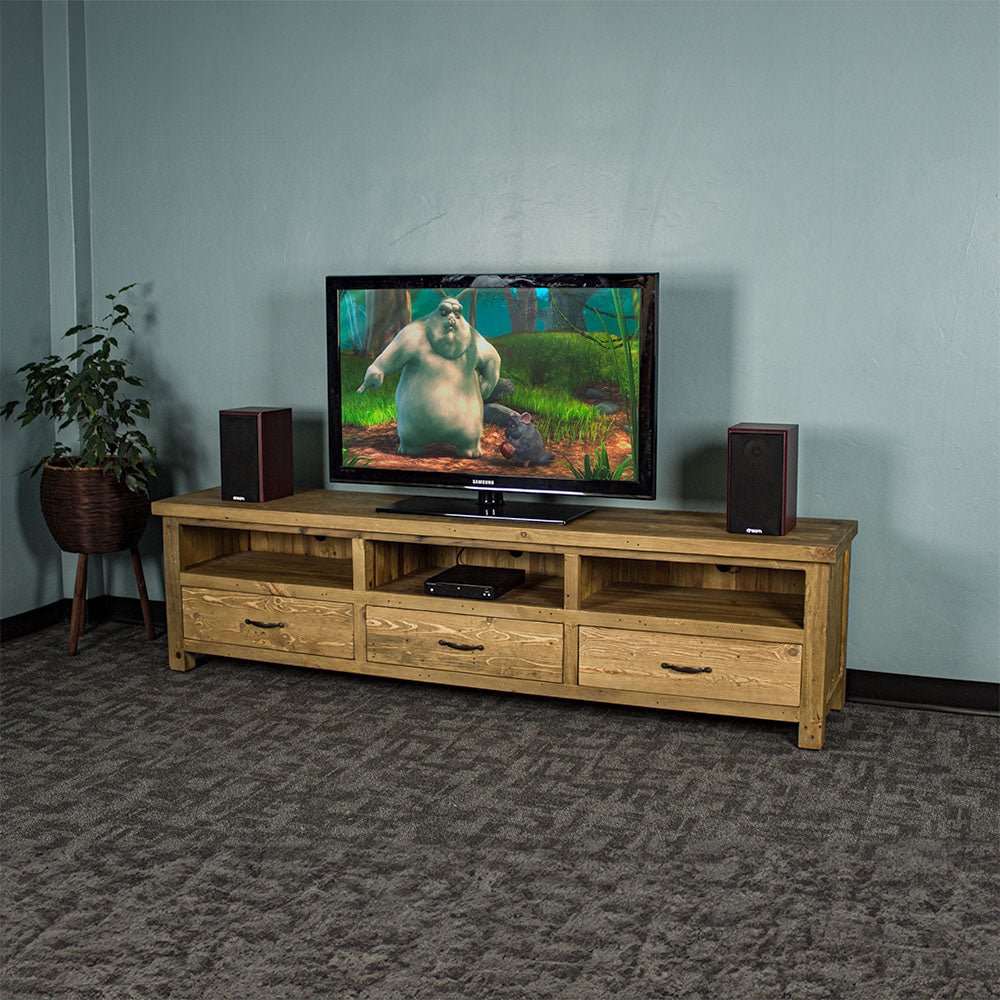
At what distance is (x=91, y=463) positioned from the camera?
13.1 feet

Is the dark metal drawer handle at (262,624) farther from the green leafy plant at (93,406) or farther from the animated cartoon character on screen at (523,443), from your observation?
the animated cartoon character on screen at (523,443)

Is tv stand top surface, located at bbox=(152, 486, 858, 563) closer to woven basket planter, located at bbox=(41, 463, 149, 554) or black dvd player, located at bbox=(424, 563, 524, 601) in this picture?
black dvd player, located at bbox=(424, 563, 524, 601)

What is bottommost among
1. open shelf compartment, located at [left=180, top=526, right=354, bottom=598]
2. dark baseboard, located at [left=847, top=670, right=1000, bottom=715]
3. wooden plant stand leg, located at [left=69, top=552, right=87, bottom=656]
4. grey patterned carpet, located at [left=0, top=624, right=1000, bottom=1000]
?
grey patterned carpet, located at [left=0, top=624, right=1000, bottom=1000]

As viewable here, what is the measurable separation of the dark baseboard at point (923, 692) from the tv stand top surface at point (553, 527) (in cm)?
50

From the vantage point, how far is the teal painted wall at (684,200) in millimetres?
3395

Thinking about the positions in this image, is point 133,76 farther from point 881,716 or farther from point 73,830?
point 881,716

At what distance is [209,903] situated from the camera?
2357 millimetres

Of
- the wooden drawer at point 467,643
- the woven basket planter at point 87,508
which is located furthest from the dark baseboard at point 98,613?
the wooden drawer at point 467,643

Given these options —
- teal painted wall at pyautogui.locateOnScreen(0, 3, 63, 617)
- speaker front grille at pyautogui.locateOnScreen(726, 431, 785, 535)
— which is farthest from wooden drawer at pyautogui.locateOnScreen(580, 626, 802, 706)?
teal painted wall at pyautogui.locateOnScreen(0, 3, 63, 617)

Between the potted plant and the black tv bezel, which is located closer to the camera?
the black tv bezel

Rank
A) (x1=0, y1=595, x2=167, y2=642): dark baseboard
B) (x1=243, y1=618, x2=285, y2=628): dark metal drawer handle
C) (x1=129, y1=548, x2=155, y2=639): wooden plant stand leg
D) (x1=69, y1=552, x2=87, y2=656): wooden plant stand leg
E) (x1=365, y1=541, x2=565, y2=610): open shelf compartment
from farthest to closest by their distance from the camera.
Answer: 1. (x1=0, y1=595, x2=167, y2=642): dark baseboard
2. (x1=129, y1=548, x2=155, y2=639): wooden plant stand leg
3. (x1=69, y1=552, x2=87, y2=656): wooden plant stand leg
4. (x1=243, y1=618, x2=285, y2=628): dark metal drawer handle
5. (x1=365, y1=541, x2=565, y2=610): open shelf compartment

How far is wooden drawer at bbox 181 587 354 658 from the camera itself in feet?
12.2

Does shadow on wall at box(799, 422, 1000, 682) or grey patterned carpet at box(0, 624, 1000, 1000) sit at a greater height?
shadow on wall at box(799, 422, 1000, 682)

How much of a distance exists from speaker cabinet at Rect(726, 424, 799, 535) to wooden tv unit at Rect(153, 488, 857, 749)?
0.18 feet
